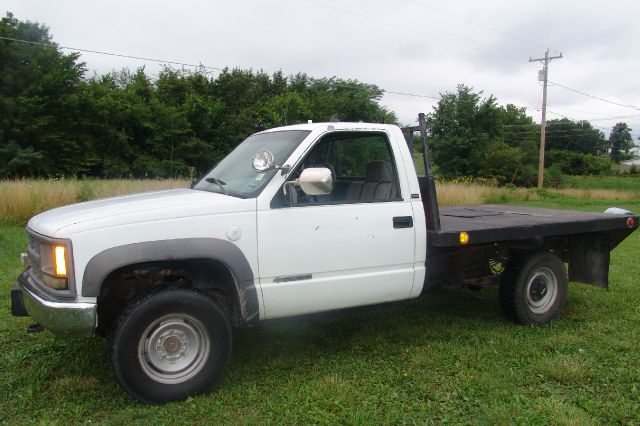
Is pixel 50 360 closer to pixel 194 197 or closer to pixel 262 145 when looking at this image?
pixel 194 197

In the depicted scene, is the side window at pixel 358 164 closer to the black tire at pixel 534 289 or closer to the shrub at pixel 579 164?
the black tire at pixel 534 289

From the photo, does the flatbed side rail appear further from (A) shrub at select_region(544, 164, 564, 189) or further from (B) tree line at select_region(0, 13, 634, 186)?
(A) shrub at select_region(544, 164, 564, 189)

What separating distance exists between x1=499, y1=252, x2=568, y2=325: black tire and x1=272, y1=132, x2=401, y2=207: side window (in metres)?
1.72

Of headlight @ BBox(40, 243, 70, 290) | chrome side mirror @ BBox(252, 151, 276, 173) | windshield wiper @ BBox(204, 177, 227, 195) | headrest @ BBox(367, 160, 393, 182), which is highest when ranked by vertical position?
chrome side mirror @ BBox(252, 151, 276, 173)

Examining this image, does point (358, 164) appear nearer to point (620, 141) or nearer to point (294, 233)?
point (294, 233)

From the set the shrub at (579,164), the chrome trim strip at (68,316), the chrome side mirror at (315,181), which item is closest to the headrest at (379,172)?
the chrome side mirror at (315,181)

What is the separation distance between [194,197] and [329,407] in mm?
1801

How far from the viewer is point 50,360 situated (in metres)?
4.58

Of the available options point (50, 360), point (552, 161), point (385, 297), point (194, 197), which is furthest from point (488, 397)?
point (552, 161)

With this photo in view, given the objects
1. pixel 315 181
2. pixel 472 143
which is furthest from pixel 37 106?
pixel 472 143

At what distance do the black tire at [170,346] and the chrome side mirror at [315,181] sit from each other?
1.05m

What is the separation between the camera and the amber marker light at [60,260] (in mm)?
3480

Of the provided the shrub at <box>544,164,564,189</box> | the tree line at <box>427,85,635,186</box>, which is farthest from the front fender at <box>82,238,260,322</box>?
the shrub at <box>544,164,564,189</box>

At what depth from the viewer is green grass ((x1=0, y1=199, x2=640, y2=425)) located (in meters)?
3.68
